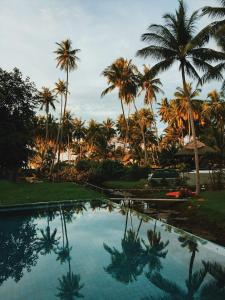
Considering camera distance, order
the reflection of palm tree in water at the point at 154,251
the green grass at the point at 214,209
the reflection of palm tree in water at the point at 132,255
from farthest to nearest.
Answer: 1. the green grass at the point at 214,209
2. the reflection of palm tree in water at the point at 154,251
3. the reflection of palm tree in water at the point at 132,255

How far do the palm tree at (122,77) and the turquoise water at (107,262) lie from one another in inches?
1180

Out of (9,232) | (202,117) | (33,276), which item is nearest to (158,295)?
(33,276)

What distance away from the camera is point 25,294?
6.29 meters

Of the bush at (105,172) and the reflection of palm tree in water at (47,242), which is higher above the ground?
the bush at (105,172)

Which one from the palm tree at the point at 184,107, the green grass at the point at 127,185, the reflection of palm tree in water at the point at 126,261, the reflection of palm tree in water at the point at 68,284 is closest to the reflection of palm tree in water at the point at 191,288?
the reflection of palm tree in water at the point at 126,261

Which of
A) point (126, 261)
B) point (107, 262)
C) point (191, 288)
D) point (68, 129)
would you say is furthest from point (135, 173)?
point (68, 129)

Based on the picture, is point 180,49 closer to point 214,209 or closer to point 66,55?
point 214,209

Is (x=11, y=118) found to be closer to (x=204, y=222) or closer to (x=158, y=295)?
(x=204, y=222)

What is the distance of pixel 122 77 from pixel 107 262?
35.1 metres

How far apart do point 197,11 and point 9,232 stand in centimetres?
1766

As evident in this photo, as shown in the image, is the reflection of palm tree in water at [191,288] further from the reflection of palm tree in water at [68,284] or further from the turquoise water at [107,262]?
the reflection of palm tree in water at [68,284]

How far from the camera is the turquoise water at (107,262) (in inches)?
250

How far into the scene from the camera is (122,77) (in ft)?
135

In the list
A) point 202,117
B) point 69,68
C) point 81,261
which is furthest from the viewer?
point 202,117
